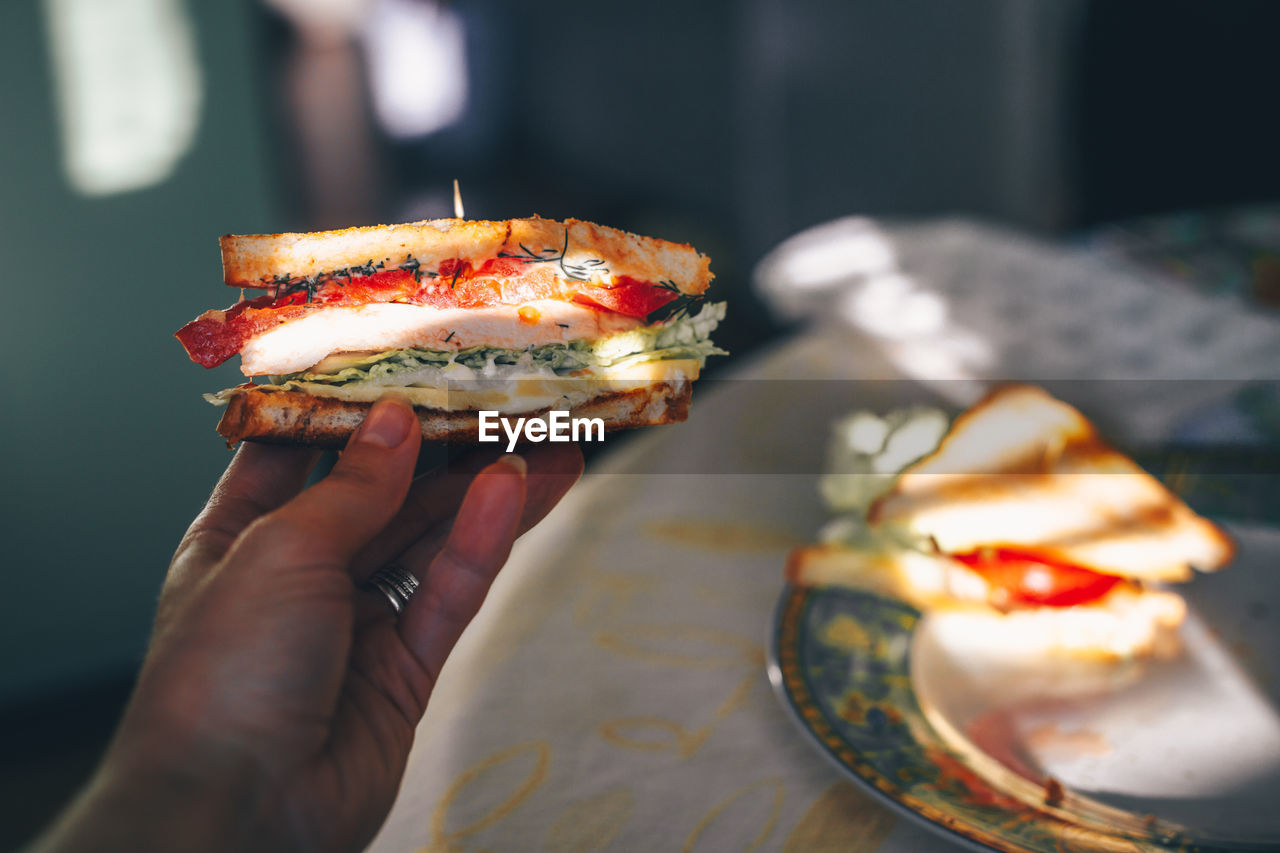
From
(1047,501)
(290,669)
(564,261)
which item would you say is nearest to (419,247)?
(564,261)

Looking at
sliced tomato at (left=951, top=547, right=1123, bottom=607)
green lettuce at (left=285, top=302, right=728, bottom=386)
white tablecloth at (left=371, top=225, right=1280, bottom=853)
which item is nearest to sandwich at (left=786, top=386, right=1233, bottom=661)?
sliced tomato at (left=951, top=547, right=1123, bottom=607)

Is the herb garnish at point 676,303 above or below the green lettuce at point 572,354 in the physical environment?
above

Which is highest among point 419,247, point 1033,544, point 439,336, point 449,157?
point 449,157

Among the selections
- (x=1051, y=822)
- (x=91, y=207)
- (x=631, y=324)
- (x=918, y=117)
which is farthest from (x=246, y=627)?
(x=918, y=117)

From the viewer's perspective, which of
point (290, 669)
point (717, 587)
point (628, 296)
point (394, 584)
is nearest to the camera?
point (290, 669)

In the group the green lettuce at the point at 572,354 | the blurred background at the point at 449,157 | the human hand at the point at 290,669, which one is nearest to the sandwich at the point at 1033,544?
the green lettuce at the point at 572,354

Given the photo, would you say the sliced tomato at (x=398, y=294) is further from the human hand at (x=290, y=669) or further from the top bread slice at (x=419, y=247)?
the human hand at (x=290, y=669)

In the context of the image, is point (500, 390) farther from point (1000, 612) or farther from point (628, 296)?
point (1000, 612)
